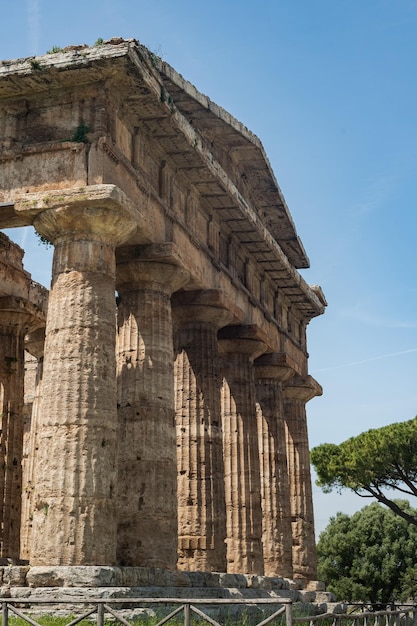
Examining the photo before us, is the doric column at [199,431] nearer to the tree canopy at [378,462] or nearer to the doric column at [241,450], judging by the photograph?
the doric column at [241,450]

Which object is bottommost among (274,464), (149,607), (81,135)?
(149,607)

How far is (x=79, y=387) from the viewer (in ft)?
44.0

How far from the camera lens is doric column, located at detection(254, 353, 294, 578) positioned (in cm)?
2344

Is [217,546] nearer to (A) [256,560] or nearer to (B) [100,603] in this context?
(A) [256,560]

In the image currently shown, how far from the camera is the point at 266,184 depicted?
78.3 feet

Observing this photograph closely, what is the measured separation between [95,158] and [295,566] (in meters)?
15.7

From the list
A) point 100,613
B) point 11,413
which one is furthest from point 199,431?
point 100,613

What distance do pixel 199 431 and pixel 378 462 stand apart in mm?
19541

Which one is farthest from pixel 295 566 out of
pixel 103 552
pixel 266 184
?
pixel 103 552

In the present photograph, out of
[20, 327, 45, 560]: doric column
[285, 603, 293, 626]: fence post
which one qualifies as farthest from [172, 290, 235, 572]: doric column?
[285, 603, 293, 626]: fence post

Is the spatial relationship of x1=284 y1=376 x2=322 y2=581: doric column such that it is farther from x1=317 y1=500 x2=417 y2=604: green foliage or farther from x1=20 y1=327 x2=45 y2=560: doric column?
x1=317 y1=500 x2=417 y2=604: green foliage

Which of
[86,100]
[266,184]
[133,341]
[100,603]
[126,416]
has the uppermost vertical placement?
[266,184]

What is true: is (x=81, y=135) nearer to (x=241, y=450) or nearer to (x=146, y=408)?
(x=146, y=408)

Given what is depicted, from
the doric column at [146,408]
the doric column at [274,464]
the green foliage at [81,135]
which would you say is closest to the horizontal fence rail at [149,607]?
the doric column at [146,408]
